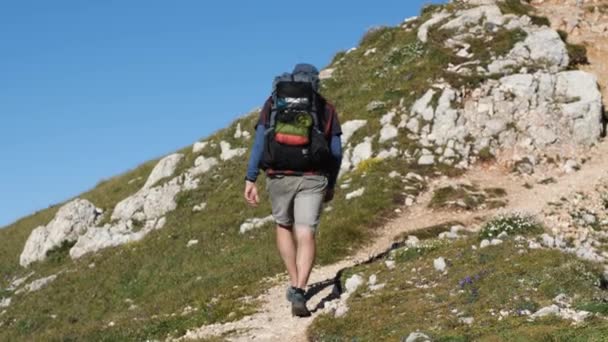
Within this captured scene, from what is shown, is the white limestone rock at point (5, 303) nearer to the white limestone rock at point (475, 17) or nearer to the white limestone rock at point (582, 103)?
the white limestone rock at point (475, 17)

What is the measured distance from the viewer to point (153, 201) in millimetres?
34938

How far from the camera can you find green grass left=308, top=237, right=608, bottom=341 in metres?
9.08

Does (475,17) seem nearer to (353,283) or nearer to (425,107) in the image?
(425,107)

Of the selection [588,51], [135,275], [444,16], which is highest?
[444,16]

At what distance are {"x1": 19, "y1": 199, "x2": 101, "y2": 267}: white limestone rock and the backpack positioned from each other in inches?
1112

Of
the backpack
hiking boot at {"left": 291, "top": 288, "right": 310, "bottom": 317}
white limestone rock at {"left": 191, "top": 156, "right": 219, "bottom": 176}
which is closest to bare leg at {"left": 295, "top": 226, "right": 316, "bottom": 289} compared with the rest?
hiking boot at {"left": 291, "top": 288, "right": 310, "bottom": 317}

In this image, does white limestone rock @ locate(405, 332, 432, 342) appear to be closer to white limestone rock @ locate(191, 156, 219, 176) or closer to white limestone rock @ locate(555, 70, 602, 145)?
white limestone rock @ locate(555, 70, 602, 145)

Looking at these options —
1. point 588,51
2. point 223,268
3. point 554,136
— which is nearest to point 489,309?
point 223,268

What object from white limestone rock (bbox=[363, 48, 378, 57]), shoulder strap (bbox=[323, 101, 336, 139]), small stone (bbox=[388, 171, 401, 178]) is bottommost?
small stone (bbox=[388, 171, 401, 178])

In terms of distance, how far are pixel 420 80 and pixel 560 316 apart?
74.6ft

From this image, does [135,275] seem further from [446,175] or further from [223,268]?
[446,175]

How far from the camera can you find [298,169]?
12.1 meters

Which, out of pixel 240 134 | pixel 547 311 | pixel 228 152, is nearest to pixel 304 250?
pixel 547 311

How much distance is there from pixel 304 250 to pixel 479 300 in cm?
311
